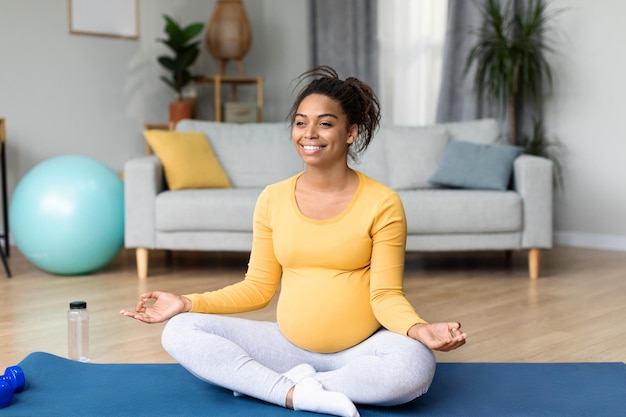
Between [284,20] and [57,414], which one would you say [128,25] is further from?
[57,414]

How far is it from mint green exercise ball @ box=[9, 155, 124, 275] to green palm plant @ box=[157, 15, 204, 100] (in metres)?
1.75

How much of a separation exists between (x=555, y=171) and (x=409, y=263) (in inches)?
48.4

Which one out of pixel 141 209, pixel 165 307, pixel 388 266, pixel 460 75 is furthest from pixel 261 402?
pixel 460 75

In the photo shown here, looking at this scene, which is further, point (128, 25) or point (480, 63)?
point (128, 25)

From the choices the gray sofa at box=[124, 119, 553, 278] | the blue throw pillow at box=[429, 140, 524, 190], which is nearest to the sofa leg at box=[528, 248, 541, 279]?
the gray sofa at box=[124, 119, 553, 278]

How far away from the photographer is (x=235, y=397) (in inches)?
79.2

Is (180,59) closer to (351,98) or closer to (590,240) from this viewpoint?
(590,240)

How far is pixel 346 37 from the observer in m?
6.35

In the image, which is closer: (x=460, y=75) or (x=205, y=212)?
(x=205, y=212)

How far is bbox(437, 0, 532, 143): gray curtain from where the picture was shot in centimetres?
539

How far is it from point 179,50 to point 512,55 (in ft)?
7.20

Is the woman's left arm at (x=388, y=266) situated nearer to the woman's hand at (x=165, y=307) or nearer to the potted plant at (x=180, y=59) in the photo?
the woman's hand at (x=165, y=307)

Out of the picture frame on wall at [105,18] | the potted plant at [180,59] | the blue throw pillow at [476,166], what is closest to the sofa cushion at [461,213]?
the blue throw pillow at [476,166]

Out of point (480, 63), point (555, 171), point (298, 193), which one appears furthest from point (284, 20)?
point (298, 193)
